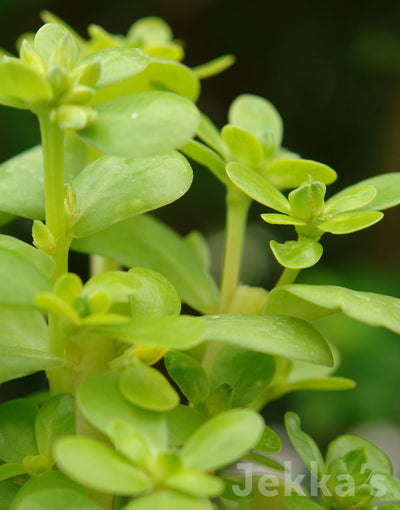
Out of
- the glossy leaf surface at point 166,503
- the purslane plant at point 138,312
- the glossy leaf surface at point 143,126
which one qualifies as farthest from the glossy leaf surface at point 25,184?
the glossy leaf surface at point 166,503

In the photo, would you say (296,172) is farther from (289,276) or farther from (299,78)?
(299,78)

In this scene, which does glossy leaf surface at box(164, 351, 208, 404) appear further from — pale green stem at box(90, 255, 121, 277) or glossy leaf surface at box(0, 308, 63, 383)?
pale green stem at box(90, 255, 121, 277)

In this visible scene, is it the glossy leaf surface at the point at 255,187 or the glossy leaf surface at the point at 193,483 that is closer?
the glossy leaf surface at the point at 193,483

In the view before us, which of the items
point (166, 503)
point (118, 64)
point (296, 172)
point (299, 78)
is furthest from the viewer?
point (299, 78)

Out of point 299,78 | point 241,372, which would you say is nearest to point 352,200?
point 241,372

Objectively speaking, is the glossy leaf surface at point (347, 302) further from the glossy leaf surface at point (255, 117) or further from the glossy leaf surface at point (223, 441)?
the glossy leaf surface at point (255, 117)

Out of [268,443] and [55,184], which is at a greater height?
[55,184]
